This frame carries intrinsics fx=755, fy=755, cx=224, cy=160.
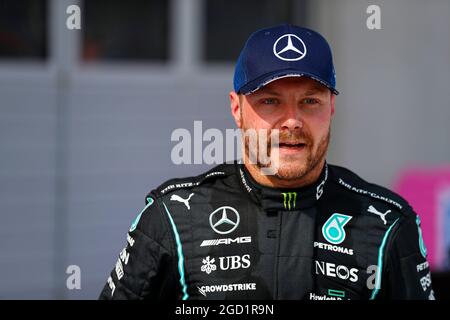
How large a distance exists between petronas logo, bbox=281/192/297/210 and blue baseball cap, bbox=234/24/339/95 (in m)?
0.34

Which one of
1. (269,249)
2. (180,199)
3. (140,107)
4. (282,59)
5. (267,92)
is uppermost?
(282,59)

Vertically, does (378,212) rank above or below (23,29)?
below

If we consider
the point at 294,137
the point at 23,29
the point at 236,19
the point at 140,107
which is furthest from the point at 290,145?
the point at 236,19

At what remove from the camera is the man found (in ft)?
7.61

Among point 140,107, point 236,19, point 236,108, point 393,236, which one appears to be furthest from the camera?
point 236,19

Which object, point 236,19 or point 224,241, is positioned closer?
point 224,241

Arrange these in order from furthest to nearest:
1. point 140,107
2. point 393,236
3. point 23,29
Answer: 1. point 140,107
2. point 23,29
3. point 393,236

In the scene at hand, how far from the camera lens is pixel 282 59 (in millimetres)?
2324

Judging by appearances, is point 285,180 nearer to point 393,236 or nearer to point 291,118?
point 291,118

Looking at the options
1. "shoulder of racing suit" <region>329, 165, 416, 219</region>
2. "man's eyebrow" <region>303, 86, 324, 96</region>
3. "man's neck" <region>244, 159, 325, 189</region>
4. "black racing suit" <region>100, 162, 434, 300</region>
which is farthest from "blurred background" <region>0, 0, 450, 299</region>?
"man's eyebrow" <region>303, 86, 324, 96</region>

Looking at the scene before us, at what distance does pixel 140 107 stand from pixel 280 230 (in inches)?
176

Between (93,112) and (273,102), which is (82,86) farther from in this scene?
(273,102)

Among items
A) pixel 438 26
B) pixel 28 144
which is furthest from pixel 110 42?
pixel 438 26
